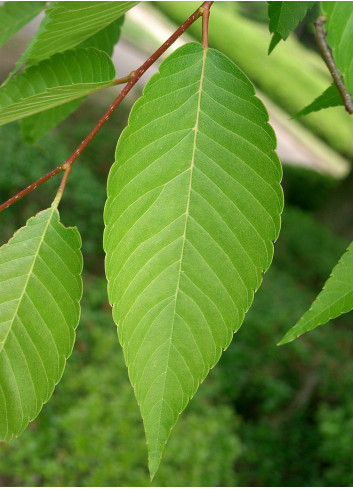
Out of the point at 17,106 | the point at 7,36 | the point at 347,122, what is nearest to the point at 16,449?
the point at 7,36

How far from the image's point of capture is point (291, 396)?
399 centimetres

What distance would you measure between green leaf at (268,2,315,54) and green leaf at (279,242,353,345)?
36 cm

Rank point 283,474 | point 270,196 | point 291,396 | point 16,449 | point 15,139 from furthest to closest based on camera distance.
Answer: point 15,139 < point 291,396 < point 283,474 < point 16,449 < point 270,196

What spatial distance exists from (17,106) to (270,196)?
0.30 meters

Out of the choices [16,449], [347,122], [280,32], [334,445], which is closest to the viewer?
[280,32]

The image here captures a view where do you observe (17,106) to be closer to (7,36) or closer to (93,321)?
(7,36)

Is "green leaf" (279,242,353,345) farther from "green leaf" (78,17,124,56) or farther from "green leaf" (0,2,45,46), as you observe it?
"green leaf" (0,2,45,46)

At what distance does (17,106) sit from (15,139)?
14.8ft

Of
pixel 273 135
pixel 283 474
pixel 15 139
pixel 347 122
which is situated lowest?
pixel 347 122

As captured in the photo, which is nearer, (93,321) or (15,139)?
(93,321)

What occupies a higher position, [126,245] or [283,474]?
[126,245]

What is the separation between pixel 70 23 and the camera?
28.2 inches

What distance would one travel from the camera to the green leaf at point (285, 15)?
78cm

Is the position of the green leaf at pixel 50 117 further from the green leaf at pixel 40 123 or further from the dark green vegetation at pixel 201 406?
the dark green vegetation at pixel 201 406
